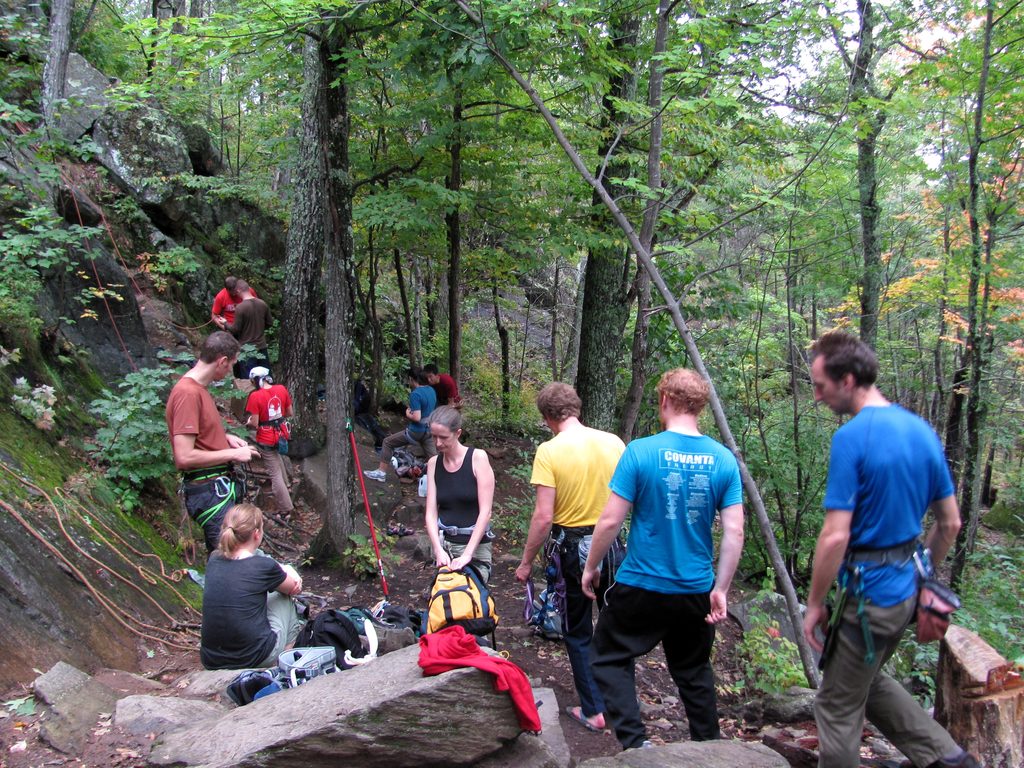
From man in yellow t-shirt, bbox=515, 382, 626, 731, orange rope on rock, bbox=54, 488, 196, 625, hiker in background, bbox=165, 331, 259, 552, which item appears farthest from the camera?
orange rope on rock, bbox=54, 488, 196, 625

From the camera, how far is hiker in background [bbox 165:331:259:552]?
4.48 m

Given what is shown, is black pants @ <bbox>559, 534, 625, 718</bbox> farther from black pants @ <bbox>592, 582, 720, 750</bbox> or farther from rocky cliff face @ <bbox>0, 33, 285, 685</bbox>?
rocky cliff face @ <bbox>0, 33, 285, 685</bbox>

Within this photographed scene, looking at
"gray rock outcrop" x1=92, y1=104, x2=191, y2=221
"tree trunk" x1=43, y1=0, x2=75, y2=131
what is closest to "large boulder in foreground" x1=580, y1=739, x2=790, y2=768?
"tree trunk" x1=43, y1=0, x2=75, y2=131

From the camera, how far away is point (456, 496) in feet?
14.0

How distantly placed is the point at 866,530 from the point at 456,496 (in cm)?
245

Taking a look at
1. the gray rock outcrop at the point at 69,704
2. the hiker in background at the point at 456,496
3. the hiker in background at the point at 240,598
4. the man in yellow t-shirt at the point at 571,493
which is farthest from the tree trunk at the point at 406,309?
the gray rock outcrop at the point at 69,704

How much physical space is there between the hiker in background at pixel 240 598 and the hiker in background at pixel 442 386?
210 inches

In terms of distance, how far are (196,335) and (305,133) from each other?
4.40 meters

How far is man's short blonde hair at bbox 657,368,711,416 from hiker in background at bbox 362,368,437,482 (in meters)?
6.07

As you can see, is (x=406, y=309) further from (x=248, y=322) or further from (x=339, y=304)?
(x=339, y=304)

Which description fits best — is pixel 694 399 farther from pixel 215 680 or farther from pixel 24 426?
pixel 24 426

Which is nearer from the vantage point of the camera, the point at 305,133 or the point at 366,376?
the point at 305,133

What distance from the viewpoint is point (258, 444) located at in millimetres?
8094

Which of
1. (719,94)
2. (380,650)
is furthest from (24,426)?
(719,94)
